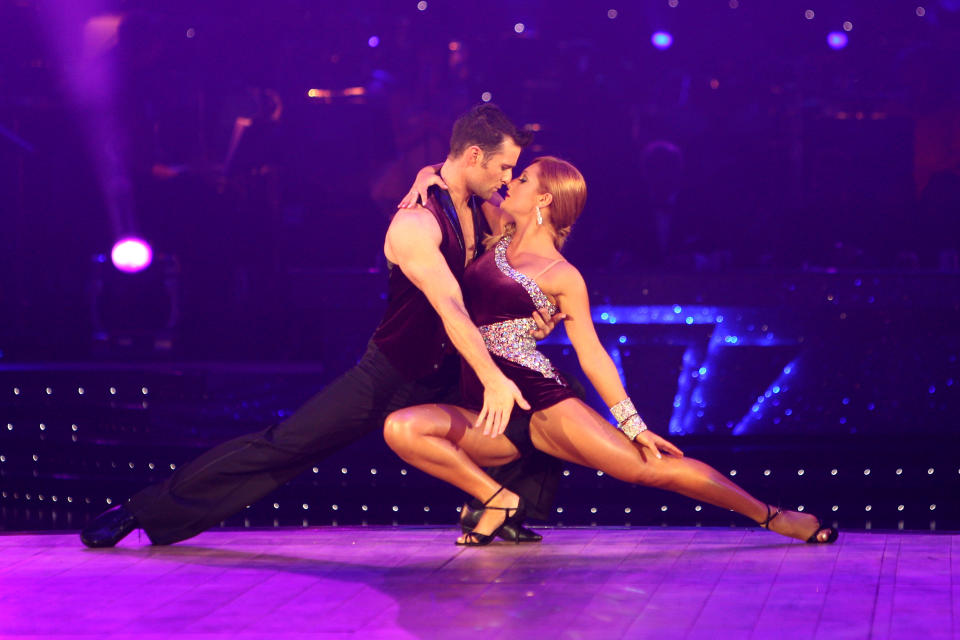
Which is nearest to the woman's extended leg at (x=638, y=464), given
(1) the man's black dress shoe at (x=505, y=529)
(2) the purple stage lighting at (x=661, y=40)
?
(1) the man's black dress shoe at (x=505, y=529)

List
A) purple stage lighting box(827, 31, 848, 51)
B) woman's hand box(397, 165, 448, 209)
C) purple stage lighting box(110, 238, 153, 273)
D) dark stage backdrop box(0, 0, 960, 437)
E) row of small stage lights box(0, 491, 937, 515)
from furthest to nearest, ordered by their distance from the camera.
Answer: purple stage lighting box(827, 31, 848, 51)
dark stage backdrop box(0, 0, 960, 437)
purple stage lighting box(110, 238, 153, 273)
row of small stage lights box(0, 491, 937, 515)
woman's hand box(397, 165, 448, 209)

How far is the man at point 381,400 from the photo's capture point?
3564mm

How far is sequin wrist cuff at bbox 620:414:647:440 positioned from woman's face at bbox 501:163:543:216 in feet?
2.31

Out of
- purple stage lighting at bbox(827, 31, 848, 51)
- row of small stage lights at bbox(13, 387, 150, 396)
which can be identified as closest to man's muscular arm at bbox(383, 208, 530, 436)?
row of small stage lights at bbox(13, 387, 150, 396)

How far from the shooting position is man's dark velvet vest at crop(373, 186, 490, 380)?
355 cm

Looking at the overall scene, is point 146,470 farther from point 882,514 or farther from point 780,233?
point 780,233

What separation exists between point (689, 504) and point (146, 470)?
2493 millimetres

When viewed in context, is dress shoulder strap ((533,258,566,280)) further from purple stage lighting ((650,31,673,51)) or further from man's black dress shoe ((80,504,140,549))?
purple stage lighting ((650,31,673,51))

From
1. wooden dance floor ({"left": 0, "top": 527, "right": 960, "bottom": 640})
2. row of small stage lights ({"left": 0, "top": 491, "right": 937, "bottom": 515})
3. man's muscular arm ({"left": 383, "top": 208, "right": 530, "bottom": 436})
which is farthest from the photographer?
row of small stage lights ({"left": 0, "top": 491, "right": 937, "bottom": 515})

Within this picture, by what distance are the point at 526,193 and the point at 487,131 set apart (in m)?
0.23

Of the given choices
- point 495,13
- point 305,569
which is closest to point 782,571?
point 305,569

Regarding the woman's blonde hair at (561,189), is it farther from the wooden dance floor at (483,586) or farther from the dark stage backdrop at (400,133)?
the dark stage backdrop at (400,133)

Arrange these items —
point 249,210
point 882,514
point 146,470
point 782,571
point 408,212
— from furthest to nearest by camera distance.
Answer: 1. point 249,210
2. point 146,470
3. point 882,514
4. point 408,212
5. point 782,571

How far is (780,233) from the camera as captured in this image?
8.99m
